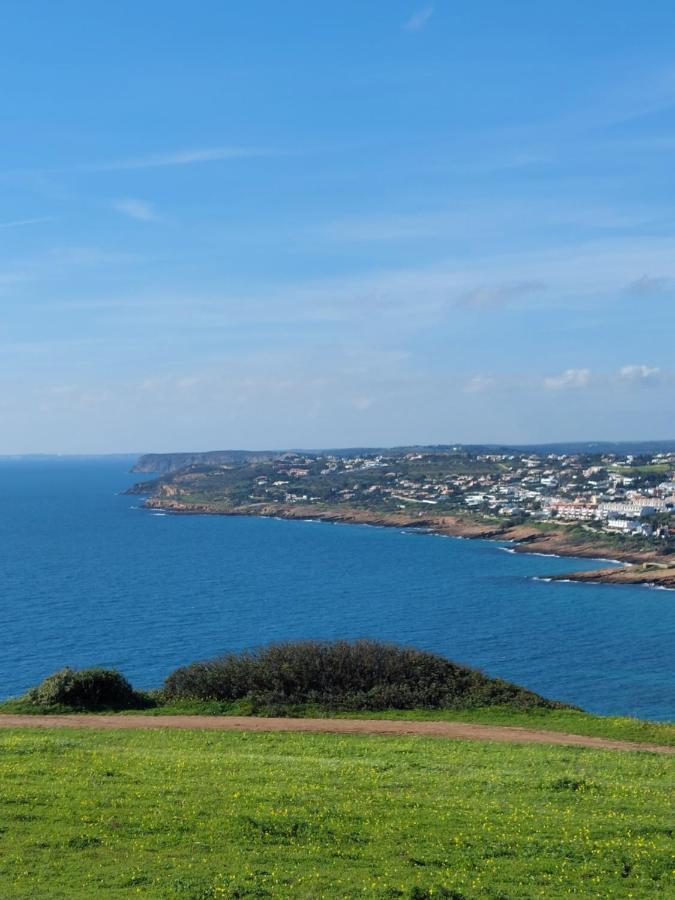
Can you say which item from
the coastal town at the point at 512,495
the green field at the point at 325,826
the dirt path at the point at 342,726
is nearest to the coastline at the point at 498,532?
the coastal town at the point at 512,495

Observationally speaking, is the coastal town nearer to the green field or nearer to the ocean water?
the ocean water

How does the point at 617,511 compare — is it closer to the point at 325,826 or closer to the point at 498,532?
the point at 498,532

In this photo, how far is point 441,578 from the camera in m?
85.2

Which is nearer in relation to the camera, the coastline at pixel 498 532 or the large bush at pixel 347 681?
the large bush at pixel 347 681

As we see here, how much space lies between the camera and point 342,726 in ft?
81.6

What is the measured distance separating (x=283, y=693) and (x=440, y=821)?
46.9 feet

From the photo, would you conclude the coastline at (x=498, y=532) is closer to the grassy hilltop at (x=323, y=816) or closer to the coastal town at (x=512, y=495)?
the coastal town at (x=512, y=495)

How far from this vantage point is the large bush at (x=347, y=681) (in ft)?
91.1

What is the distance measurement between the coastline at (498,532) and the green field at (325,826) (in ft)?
231

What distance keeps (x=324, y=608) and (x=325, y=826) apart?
55800mm

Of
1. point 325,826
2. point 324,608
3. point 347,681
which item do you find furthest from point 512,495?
point 325,826

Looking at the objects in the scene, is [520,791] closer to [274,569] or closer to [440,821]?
[440,821]

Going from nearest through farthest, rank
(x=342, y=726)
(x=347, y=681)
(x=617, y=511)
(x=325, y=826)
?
1. (x=325, y=826)
2. (x=342, y=726)
3. (x=347, y=681)
4. (x=617, y=511)

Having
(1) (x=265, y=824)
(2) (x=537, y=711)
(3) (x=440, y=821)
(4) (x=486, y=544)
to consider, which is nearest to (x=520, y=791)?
(3) (x=440, y=821)
